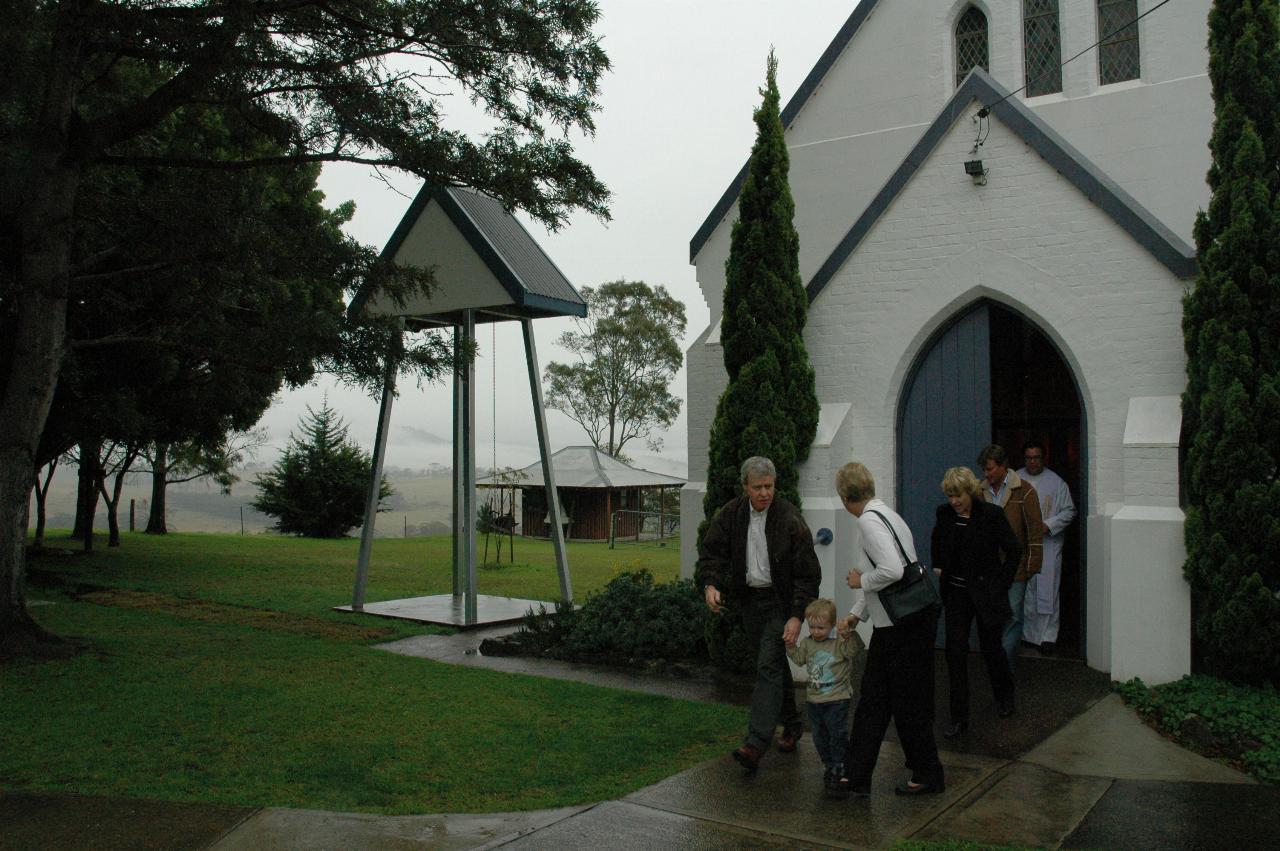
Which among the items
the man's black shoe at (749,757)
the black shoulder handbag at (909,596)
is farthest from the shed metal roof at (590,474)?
the black shoulder handbag at (909,596)

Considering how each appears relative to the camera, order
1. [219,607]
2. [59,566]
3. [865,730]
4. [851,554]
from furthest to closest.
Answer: [59,566] → [219,607] → [851,554] → [865,730]

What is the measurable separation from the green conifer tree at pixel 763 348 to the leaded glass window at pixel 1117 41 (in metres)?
5.26

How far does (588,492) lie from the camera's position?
4184 centimetres

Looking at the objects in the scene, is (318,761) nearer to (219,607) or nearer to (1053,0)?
(219,607)

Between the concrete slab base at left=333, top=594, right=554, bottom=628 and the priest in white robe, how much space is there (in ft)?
19.6

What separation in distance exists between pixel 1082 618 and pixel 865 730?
13.5ft

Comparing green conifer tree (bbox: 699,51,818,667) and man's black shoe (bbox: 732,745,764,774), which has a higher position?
green conifer tree (bbox: 699,51,818,667)

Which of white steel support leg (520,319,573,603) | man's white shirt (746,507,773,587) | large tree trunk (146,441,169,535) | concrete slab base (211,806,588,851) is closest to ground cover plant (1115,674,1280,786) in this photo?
man's white shirt (746,507,773,587)

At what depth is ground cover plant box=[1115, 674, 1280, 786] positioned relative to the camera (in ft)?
20.2

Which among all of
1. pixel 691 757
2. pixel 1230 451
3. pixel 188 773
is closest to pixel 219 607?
pixel 188 773

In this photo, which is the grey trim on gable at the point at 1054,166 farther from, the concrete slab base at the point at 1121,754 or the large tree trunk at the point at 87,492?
the large tree trunk at the point at 87,492

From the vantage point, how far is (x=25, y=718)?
731 cm

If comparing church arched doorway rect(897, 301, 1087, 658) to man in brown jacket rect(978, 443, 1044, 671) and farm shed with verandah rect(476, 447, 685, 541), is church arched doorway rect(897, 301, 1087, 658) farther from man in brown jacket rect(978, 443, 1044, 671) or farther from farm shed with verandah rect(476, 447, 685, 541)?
farm shed with verandah rect(476, 447, 685, 541)

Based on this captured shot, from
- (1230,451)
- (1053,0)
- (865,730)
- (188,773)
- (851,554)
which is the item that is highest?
(1053,0)
